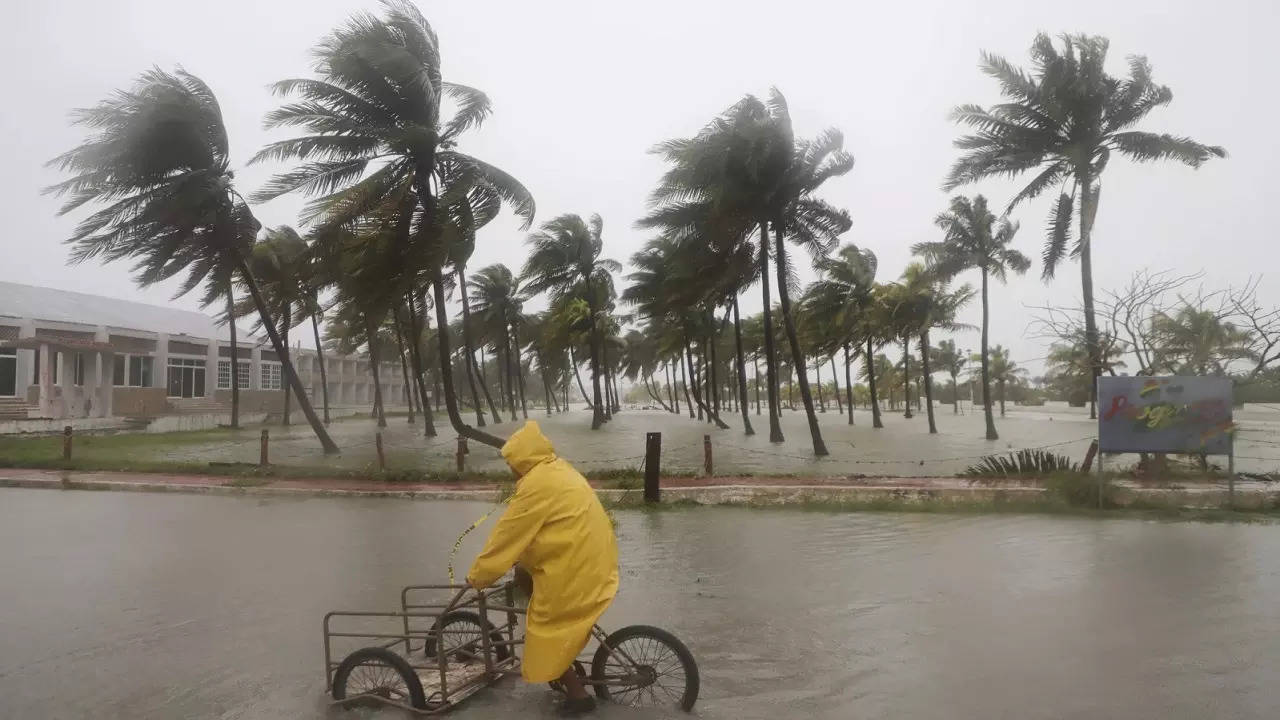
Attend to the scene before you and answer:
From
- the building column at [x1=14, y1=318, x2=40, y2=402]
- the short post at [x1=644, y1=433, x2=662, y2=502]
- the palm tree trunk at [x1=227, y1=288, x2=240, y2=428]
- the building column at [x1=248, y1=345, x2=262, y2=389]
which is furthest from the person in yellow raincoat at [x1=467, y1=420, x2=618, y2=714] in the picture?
the building column at [x1=248, y1=345, x2=262, y2=389]

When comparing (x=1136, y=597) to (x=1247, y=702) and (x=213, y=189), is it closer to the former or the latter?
(x=1247, y=702)

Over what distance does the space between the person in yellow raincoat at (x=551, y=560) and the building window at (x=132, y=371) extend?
126 feet

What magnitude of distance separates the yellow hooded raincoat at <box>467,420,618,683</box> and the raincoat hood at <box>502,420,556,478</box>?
0.01 meters

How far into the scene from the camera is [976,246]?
36094mm

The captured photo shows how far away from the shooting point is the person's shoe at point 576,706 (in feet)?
15.0

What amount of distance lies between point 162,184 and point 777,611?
2175 centimetres

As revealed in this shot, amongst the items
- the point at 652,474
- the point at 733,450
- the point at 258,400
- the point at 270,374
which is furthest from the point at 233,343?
the point at 652,474

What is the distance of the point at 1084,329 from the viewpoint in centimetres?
1947

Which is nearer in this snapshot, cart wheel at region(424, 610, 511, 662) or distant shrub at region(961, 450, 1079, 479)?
cart wheel at region(424, 610, 511, 662)

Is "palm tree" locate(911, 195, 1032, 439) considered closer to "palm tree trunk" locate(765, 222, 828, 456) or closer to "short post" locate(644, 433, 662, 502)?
"palm tree trunk" locate(765, 222, 828, 456)

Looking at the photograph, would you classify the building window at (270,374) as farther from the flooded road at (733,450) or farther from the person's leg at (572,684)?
the person's leg at (572,684)

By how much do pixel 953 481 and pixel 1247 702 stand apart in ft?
37.3

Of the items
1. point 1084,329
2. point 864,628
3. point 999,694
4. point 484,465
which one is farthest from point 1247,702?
point 484,465

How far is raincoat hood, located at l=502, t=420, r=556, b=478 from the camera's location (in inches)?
175
